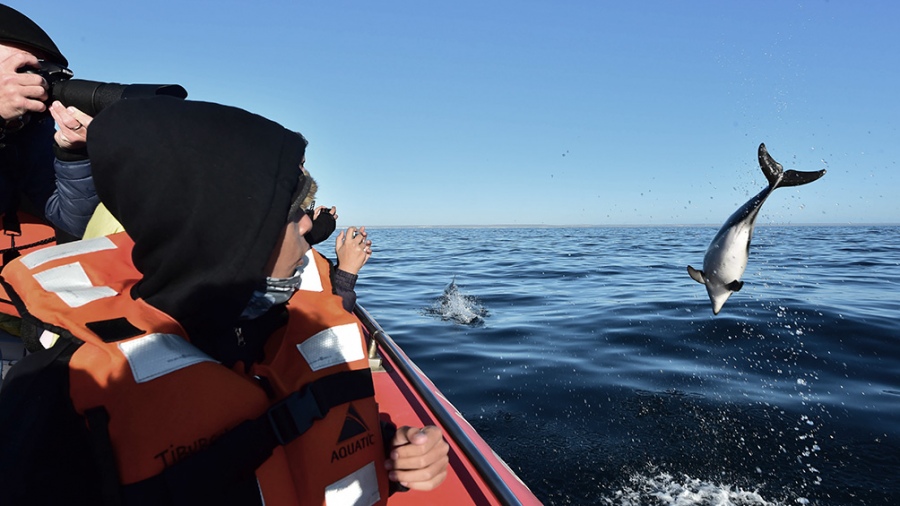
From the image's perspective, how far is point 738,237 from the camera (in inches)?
178

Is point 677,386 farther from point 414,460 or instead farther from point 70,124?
point 70,124

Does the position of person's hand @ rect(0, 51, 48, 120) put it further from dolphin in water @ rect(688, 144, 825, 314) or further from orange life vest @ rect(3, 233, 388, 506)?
dolphin in water @ rect(688, 144, 825, 314)

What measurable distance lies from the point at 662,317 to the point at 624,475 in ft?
18.0

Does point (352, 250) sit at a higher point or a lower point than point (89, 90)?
lower

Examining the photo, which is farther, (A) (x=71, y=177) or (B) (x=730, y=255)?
(B) (x=730, y=255)

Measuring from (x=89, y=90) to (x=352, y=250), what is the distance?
8.81 feet

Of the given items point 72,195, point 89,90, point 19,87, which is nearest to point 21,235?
point 72,195

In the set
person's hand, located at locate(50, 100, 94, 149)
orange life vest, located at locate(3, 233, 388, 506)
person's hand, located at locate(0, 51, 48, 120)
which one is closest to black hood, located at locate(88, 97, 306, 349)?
orange life vest, located at locate(3, 233, 388, 506)

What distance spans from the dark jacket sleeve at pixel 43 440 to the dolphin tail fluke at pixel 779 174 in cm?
533

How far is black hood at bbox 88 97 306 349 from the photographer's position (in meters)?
1.20

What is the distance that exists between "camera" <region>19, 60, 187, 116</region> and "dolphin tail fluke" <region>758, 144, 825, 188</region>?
16.5ft

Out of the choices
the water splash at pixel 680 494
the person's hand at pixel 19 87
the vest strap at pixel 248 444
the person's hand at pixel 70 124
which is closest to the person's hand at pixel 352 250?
the person's hand at pixel 70 124

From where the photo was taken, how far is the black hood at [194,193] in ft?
3.93

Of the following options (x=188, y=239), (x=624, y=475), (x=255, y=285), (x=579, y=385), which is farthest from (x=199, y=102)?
(x=579, y=385)
